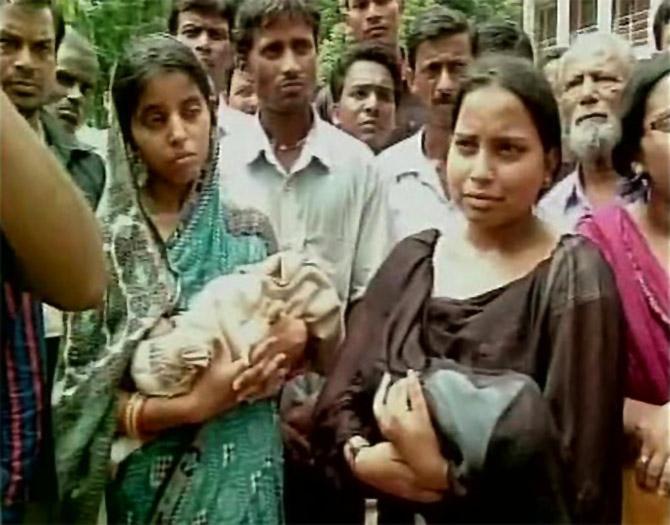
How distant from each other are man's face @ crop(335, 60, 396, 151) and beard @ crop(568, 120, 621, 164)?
0.53 metres

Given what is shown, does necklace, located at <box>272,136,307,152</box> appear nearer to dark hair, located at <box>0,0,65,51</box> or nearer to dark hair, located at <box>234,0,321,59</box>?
dark hair, located at <box>234,0,321,59</box>

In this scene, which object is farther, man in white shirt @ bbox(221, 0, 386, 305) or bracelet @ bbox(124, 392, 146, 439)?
man in white shirt @ bbox(221, 0, 386, 305)

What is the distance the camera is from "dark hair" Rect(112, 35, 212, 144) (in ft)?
5.26

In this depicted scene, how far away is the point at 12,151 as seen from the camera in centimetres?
79

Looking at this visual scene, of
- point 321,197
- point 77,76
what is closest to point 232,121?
point 321,197

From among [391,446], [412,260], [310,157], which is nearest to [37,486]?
[391,446]

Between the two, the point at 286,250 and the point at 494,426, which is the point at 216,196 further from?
the point at 494,426

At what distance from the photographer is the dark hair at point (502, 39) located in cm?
223

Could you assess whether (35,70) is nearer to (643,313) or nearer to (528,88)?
(528,88)

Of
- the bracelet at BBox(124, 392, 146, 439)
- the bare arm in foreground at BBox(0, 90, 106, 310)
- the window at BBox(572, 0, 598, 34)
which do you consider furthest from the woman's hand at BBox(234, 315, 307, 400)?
the window at BBox(572, 0, 598, 34)

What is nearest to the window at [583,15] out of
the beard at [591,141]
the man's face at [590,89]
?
the man's face at [590,89]

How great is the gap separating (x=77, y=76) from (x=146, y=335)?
973 mm

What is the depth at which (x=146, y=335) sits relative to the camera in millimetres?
1518

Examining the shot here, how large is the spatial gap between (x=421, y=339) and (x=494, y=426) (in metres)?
0.18
